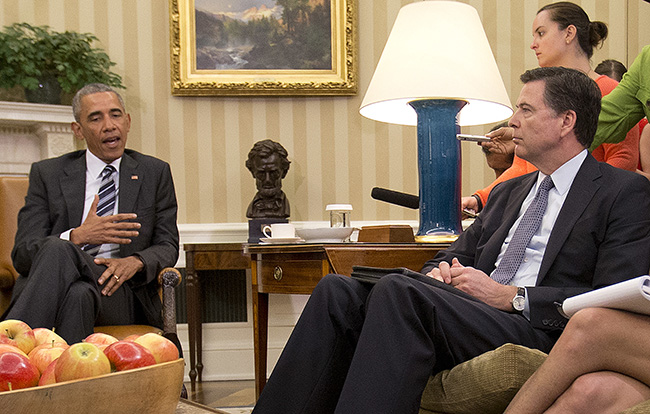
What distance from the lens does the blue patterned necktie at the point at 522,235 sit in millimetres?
2025

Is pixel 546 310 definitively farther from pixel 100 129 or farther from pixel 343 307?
pixel 100 129

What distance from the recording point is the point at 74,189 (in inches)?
120

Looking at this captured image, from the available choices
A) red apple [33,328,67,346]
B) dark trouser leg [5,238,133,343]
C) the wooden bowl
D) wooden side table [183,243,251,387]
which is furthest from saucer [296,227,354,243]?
the wooden bowl

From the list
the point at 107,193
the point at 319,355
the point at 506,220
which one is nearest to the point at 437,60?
the point at 506,220

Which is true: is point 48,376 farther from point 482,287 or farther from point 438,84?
point 438,84

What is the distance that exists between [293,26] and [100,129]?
1552mm

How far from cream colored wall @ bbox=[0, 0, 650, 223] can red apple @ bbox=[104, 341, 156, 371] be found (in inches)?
116

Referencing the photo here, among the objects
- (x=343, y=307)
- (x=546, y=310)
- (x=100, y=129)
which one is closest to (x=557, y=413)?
(x=546, y=310)

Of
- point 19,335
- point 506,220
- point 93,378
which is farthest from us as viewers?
point 506,220

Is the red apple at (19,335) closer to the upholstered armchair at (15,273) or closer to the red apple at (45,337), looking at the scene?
the red apple at (45,337)

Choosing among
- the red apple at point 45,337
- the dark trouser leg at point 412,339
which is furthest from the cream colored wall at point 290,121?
the red apple at point 45,337

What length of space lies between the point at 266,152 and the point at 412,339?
233 cm

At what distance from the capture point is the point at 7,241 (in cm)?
317

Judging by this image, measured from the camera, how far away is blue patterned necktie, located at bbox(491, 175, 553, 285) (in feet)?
6.64
